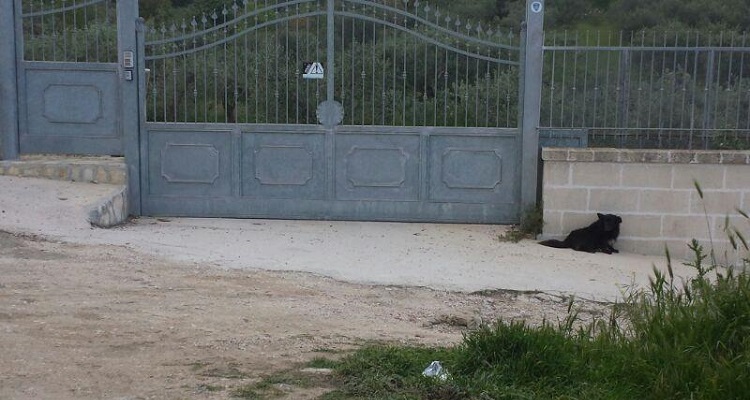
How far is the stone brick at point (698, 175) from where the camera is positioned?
9.40 meters

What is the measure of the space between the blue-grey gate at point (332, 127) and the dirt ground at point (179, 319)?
87.8 inches

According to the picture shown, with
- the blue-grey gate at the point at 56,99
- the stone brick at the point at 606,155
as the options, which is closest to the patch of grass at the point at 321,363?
the stone brick at the point at 606,155

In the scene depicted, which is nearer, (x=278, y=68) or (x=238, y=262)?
(x=238, y=262)

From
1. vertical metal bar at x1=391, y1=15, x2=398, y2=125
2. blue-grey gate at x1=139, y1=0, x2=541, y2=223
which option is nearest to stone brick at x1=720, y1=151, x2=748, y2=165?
blue-grey gate at x1=139, y1=0, x2=541, y2=223

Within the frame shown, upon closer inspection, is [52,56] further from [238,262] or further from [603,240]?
[603,240]

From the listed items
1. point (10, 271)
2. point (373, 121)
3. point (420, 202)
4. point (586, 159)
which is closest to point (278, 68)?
point (373, 121)

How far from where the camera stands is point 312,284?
24.4ft

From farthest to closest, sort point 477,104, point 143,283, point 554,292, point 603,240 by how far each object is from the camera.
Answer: point 477,104, point 603,240, point 554,292, point 143,283

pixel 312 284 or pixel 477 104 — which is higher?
pixel 477 104

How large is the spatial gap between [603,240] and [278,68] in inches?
148

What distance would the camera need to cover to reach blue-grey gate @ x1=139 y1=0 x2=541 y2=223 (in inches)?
392

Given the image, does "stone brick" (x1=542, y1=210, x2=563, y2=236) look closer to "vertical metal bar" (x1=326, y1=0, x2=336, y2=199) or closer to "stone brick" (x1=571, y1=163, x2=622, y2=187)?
"stone brick" (x1=571, y1=163, x2=622, y2=187)

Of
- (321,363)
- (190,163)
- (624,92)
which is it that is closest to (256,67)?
(190,163)

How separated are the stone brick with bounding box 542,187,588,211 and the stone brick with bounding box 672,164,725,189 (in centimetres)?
90
